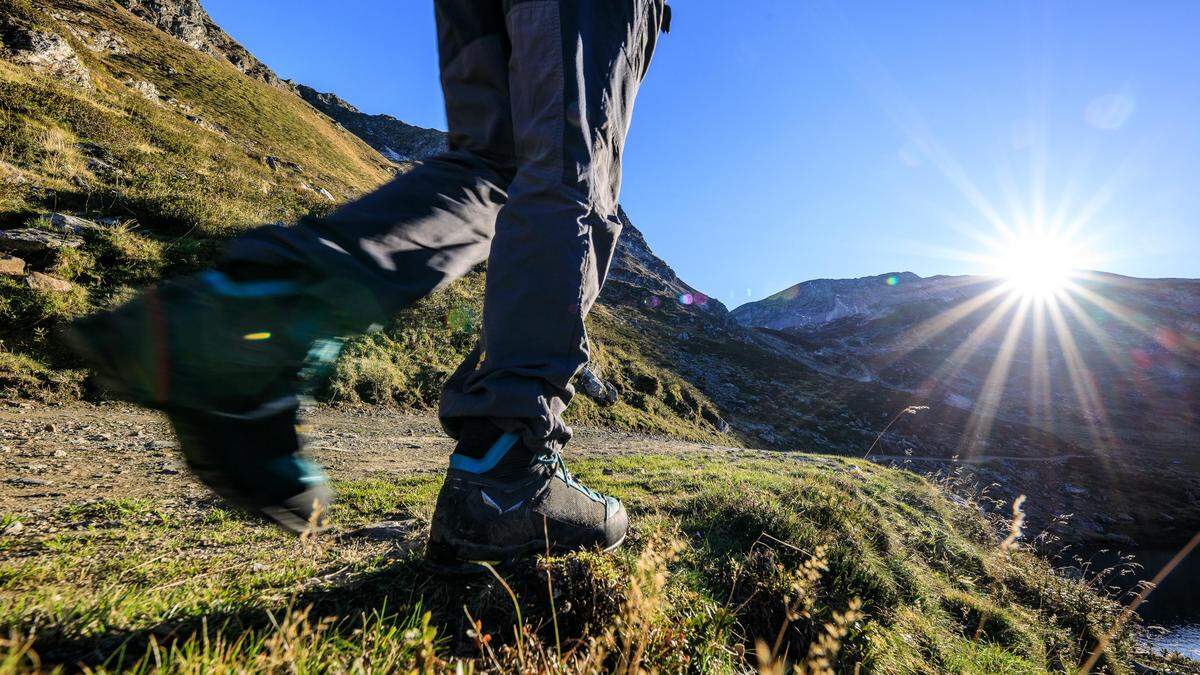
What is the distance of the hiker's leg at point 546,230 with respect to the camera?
1.40 m

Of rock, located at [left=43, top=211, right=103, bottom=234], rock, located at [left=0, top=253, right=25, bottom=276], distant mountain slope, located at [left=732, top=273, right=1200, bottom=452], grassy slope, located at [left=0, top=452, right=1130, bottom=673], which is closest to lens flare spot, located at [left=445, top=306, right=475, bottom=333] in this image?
rock, located at [left=43, top=211, right=103, bottom=234]

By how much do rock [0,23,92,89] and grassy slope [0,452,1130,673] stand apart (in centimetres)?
1870

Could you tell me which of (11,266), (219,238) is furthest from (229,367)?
(219,238)

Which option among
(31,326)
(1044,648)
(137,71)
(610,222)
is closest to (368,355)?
(31,326)

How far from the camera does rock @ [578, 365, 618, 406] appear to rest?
562 inches

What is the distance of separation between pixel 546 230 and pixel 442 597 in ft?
3.44

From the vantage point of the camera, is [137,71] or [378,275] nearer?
[378,275]

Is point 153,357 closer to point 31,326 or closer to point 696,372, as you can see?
point 31,326

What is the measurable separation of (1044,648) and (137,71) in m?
31.2

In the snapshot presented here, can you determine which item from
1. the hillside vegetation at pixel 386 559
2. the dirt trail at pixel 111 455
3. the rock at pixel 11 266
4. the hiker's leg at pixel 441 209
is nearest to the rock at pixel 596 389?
the hillside vegetation at pixel 386 559

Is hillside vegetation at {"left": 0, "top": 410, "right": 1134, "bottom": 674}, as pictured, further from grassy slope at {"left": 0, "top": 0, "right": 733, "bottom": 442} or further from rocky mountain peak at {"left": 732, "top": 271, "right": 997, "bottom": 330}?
rocky mountain peak at {"left": 732, "top": 271, "right": 997, "bottom": 330}

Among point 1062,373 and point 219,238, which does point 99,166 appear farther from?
point 1062,373

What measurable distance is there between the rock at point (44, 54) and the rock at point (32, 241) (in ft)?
38.1

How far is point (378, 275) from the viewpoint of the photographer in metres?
1.26
